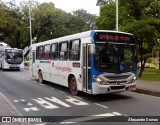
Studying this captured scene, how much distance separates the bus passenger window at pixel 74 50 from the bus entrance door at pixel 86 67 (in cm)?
66

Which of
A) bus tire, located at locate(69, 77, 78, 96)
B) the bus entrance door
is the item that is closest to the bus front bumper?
the bus entrance door

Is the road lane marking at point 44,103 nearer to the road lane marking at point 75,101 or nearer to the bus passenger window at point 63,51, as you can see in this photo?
the road lane marking at point 75,101

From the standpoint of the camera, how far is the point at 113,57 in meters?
12.5

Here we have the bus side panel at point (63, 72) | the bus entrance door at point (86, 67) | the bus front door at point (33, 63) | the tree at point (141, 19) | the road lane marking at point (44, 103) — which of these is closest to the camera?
the road lane marking at point (44, 103)

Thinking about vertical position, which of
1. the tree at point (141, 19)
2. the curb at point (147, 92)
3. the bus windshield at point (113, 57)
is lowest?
the curb at point (147, 92)

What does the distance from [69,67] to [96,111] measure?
15.0ft

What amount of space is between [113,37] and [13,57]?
25917 mm

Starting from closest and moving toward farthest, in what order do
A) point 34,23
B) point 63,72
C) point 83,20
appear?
1. point 63,72
2. point 34,23
3. point 83,20

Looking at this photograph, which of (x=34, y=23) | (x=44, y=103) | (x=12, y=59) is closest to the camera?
(x=44, y=103)

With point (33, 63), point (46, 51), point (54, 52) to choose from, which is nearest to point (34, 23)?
point (33, 63)

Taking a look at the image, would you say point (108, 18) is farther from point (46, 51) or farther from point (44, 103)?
point (44, 103)

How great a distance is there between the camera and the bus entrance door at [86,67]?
12541 millimetres

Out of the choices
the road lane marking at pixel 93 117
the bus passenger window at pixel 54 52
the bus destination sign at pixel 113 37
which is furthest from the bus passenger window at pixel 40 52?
the road lane marking at pixel 93 117

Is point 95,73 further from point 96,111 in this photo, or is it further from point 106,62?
point 96,111
